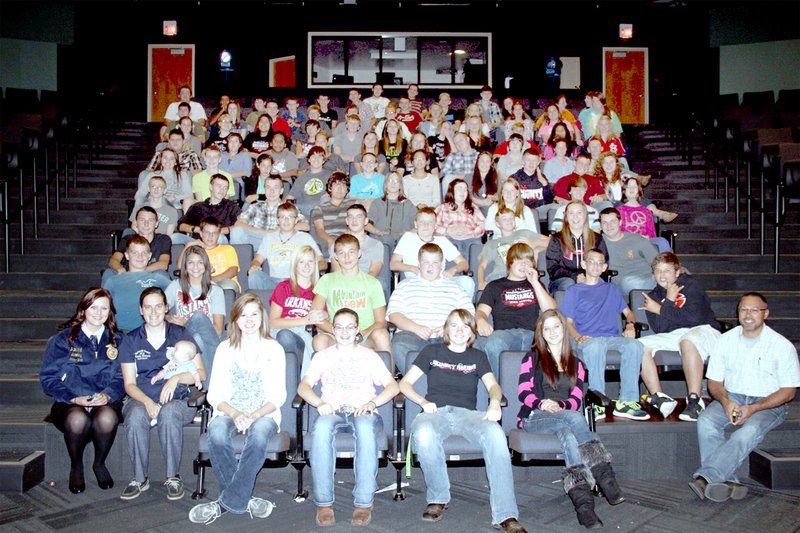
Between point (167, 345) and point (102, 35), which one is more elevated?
point (102, 35)

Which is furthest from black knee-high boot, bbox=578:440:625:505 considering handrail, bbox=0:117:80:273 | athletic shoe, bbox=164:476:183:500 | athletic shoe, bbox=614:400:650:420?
handrail, bbox=0:117:80:273

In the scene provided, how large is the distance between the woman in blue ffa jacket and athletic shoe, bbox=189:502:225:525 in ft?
2.30

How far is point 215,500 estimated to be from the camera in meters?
3.90

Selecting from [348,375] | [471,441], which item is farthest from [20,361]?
[471,441]

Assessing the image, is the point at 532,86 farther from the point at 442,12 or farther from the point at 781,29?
the point at 781,29

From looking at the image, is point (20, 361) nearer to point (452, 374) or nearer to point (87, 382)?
point (87, 382)

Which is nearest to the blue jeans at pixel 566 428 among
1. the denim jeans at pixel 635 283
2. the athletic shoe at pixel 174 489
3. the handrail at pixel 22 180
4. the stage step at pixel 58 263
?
the denim jeans at pixel 635 283

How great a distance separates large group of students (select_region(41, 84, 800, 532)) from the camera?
378 cm

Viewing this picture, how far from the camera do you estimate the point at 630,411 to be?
422 cm

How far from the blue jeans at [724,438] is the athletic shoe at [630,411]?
0.30 m

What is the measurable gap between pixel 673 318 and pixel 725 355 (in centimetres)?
58

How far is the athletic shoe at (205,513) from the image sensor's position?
357 centimetres

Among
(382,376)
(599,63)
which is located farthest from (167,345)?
(599,63)

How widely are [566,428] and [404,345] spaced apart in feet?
3.78
